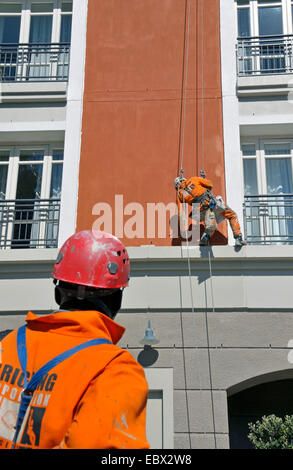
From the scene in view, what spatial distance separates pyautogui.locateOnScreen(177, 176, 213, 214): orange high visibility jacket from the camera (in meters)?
8.21

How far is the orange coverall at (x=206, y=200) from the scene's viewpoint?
8.16 meters

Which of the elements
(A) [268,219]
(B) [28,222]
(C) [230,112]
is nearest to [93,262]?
(B) [28,222]

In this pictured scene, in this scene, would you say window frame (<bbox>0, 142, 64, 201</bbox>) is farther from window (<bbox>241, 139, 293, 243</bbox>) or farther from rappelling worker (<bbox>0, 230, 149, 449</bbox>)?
rappelling worker (<bbox>0, 230, 149, 449</bbox>)

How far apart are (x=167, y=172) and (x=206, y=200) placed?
1.05m

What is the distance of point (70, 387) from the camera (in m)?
1.88

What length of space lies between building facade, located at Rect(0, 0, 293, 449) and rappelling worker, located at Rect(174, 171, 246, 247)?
0.25 meters

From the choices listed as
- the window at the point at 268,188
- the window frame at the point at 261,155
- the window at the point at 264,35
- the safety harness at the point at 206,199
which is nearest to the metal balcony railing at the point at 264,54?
the window at the point at 264,35

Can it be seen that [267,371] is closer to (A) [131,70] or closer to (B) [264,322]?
(B) [264,322]

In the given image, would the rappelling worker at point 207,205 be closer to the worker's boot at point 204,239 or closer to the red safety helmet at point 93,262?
the worker's boot at point 204,239

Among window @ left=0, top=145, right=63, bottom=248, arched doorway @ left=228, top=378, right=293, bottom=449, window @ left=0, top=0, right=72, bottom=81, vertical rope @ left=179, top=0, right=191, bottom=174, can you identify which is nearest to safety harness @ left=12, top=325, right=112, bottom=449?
window @ left=0, top=145, right=63, bottom=248

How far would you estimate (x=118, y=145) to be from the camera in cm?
917

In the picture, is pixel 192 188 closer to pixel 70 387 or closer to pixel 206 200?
pixel 206 200

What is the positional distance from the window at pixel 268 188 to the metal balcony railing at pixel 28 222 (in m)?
3.32

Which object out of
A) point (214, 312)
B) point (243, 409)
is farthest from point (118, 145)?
point (243, 409)
